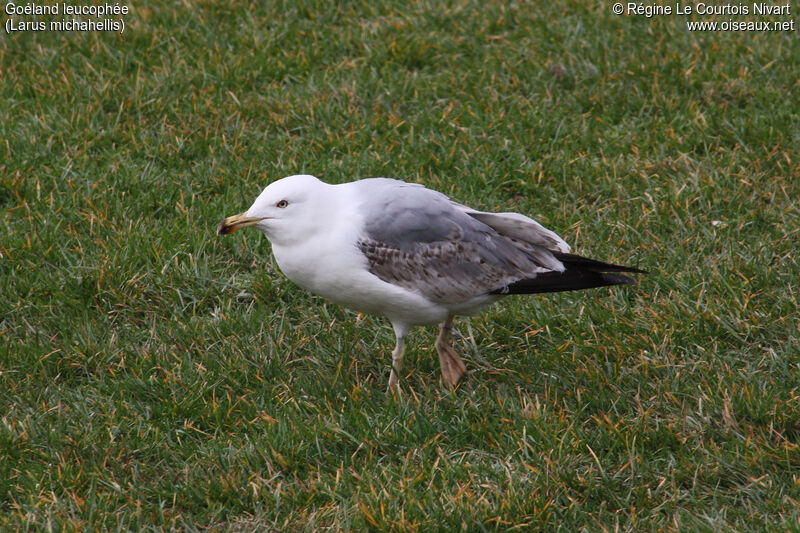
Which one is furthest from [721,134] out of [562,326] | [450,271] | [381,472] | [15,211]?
[15,211]

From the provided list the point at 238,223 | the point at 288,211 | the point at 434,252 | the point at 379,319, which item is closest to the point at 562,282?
the point at 434,252

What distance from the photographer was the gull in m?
4.35

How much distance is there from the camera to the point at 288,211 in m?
4.36

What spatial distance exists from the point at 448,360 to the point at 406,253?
0.57 metres

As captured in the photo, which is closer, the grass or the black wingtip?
the grass

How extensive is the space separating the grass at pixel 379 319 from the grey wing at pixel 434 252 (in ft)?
1.54

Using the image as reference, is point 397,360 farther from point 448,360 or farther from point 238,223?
point 238,223

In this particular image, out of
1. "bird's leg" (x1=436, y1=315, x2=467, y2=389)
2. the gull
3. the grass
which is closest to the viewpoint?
the grass

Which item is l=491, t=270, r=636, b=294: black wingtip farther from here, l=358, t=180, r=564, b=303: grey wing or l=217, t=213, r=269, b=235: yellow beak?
l=217, t=213, r=269, b=235: yellow beak

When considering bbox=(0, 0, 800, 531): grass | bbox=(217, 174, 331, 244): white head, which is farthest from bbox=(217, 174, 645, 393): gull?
bbox=(0, 0, 800, 531): grass

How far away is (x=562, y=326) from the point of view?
16.3ft

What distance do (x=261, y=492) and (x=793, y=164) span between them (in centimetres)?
381

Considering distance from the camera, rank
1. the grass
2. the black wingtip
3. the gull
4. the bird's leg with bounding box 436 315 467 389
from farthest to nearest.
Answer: the bird's leg with bounding box 436 315 467 389 → the black wingtip → the gull → the grass

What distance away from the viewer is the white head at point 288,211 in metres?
4.35
